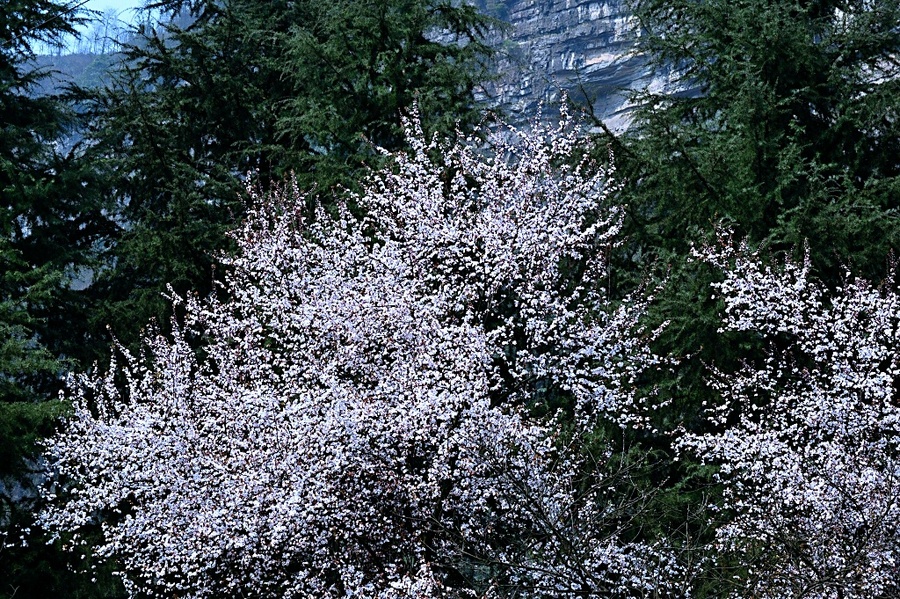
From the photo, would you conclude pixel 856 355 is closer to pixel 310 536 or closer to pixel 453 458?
pixel 453 458

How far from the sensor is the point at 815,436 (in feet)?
36.1

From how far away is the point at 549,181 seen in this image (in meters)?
12.6


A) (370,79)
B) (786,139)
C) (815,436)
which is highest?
(370,79)

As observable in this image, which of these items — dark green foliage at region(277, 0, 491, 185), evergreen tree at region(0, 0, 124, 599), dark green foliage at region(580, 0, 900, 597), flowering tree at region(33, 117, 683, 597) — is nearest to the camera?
flowering tree at region(33, 117, 683, 597)

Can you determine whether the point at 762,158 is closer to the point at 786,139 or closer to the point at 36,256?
the point at 786,139

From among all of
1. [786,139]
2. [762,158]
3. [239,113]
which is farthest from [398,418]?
[239,113]

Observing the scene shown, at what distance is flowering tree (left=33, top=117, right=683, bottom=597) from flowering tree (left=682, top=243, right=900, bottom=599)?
4.52 feet

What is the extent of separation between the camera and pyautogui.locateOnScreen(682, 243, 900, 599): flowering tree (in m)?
8.97

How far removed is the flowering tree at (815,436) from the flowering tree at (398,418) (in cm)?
138

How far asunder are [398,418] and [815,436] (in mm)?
5209

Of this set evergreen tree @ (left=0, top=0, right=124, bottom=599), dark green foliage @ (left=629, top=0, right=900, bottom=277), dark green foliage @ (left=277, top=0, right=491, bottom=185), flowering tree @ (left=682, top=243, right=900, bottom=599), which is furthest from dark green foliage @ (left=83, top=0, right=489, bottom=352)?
flowering tree @ (left=682, top=243, right=900, bottom=599)

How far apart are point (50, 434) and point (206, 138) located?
28.7 feet

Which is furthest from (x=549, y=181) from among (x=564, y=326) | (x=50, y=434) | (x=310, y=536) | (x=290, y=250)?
(x=50, y=434)

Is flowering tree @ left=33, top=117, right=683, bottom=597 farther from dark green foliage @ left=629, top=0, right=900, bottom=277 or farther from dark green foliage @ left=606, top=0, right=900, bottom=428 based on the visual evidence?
dark green foliage @ left=629, top=0, right=900, bottom=277
